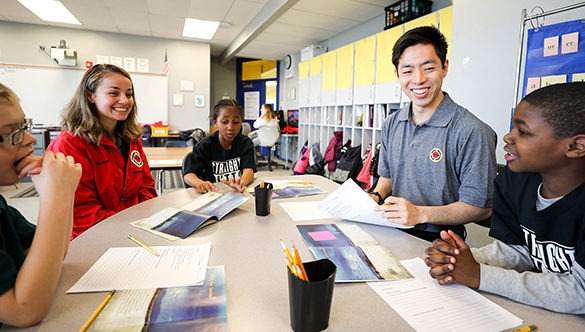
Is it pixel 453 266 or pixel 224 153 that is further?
pixel 224 153

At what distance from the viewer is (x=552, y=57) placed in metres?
2.07

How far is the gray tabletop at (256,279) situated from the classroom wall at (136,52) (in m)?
6.38

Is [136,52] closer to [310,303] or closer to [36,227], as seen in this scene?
[36,227]

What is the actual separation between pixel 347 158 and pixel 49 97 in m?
5.73

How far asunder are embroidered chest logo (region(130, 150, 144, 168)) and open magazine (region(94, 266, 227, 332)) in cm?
105

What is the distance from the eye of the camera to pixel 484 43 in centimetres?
246

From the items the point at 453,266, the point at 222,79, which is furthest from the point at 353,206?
the point at 222,79

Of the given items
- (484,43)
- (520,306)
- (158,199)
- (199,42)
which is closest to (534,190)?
(520,306)

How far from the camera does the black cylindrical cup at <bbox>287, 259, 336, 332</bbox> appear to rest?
560mm

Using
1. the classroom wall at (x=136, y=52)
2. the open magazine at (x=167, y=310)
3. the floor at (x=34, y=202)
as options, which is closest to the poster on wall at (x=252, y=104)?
the classroom wall at (x=136, y=52)

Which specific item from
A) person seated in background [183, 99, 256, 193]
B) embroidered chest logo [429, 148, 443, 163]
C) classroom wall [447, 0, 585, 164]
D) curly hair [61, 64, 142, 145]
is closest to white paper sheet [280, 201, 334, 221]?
embroidered chest logo [429, 148, 443, 163]

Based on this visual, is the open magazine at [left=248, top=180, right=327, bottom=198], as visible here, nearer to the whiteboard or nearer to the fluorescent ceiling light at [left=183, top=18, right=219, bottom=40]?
the fluorescent ceiling light at [left=183, top=18, right=219, bottom=40]

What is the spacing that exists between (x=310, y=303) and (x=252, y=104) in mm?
9419

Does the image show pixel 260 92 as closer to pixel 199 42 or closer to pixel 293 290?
pixel 199 42
